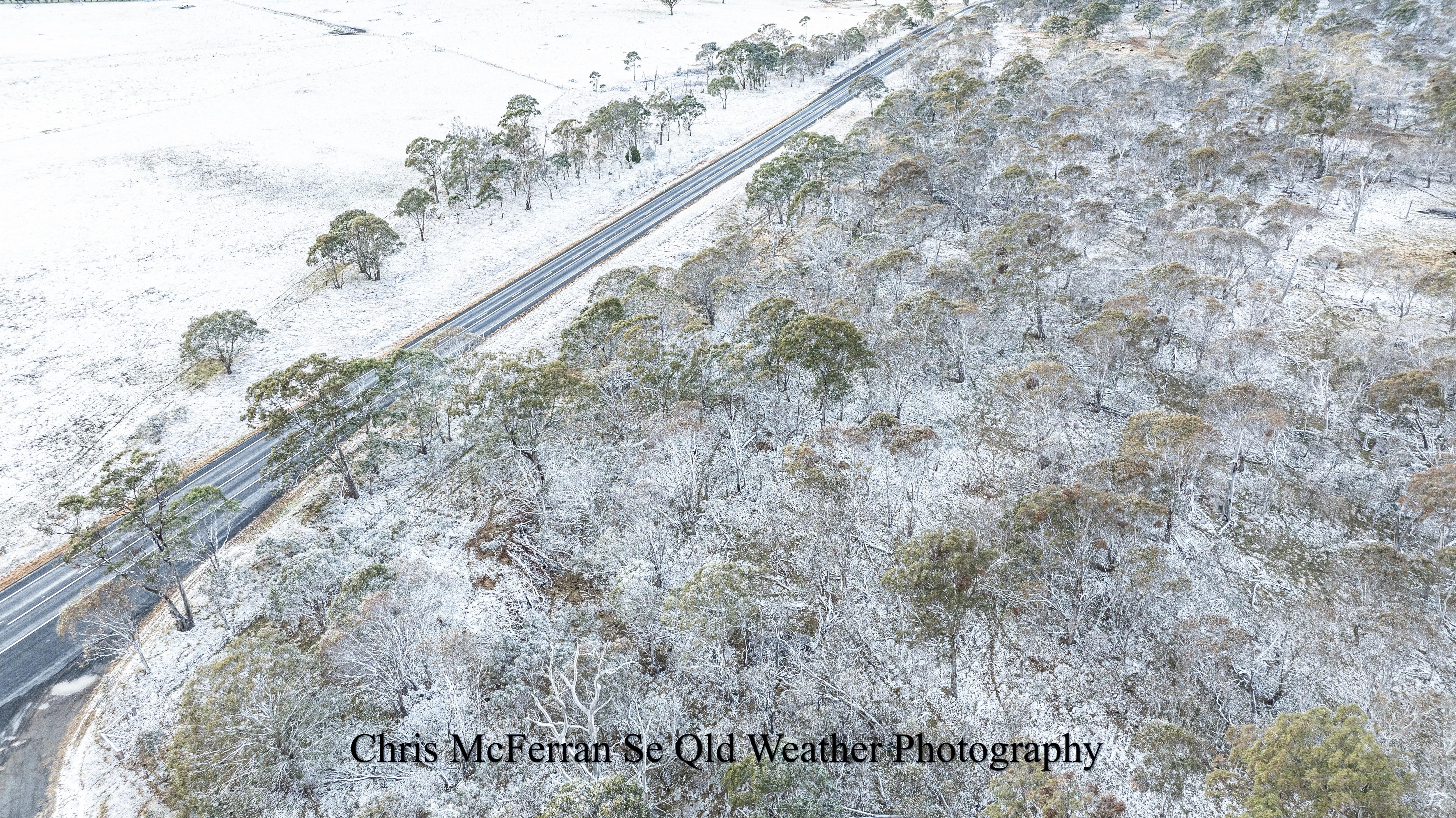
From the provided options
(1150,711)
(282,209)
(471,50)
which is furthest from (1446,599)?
(471,50)

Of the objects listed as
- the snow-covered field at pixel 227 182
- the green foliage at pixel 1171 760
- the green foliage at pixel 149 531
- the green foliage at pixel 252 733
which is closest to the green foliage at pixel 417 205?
the snow-covered field at pixel 227 182

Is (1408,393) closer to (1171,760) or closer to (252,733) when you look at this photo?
(1171,760)

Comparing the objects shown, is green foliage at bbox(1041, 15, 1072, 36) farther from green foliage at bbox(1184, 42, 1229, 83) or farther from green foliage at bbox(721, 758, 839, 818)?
green foliage at bbox(721, 758, 839, 818)

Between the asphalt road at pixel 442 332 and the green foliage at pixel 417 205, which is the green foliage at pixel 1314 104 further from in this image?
the green foliage at pixel 417 205

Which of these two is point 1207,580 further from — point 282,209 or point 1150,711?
point 282,209

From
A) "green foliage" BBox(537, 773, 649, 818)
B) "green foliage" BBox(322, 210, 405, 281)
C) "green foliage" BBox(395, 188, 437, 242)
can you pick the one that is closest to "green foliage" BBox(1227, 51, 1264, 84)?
"green foliage" BBox(395, 188, 437, 242)
